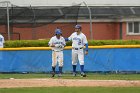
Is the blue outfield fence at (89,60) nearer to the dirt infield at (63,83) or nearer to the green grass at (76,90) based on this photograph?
the dirt infield at (63,83)

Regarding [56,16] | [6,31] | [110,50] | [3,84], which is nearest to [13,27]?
[6,31]

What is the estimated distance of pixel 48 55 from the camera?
20.5 m

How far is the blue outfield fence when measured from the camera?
2036 cm

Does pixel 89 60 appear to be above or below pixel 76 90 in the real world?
above

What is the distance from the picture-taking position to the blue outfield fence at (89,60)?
20.4m

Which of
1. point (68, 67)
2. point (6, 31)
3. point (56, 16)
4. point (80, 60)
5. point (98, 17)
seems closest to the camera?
point (80, 60)

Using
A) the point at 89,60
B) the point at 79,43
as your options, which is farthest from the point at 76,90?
the point at 89,60

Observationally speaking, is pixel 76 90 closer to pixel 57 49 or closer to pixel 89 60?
pixel 57 49

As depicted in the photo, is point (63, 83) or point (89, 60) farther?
point (89, 60)

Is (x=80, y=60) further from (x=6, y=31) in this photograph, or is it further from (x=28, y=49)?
(x=6, y=31)

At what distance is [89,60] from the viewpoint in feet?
67.2

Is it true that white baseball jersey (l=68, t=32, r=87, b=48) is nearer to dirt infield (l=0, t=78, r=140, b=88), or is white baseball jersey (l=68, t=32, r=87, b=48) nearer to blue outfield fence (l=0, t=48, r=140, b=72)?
blue outfield fence (l=0, t=48, r=140, b=72)

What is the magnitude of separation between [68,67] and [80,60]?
7.59 ft

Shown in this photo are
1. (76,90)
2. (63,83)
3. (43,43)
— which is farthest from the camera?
(43,43)
